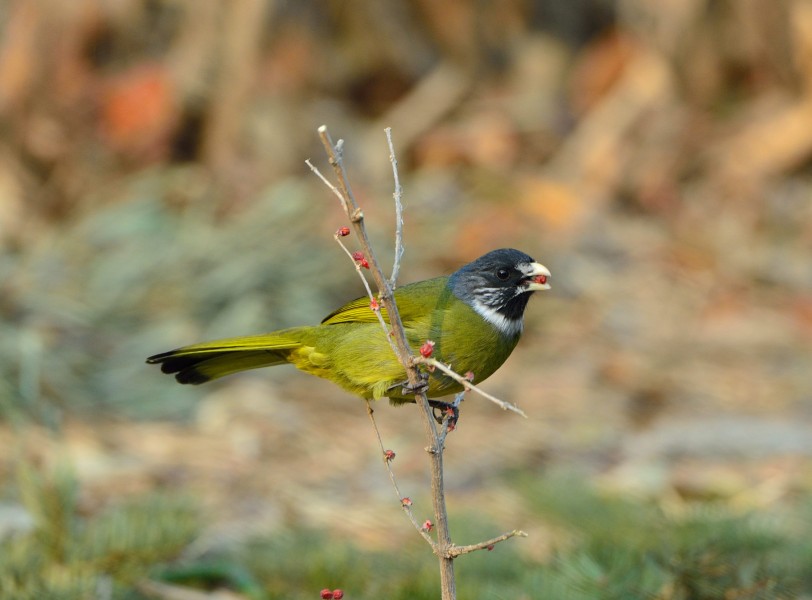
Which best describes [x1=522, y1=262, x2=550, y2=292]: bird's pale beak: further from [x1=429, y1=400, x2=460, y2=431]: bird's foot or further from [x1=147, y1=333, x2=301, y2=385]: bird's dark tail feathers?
[x1=147, y1=333, x2=301, y2=385]: bird's dark tail feathers

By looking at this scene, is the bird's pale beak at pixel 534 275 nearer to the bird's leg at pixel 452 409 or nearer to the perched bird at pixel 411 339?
the perched bird at pixel 411 339

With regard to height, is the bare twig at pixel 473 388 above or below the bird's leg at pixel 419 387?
below

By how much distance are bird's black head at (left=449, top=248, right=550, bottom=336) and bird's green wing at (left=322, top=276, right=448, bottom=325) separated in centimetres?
11

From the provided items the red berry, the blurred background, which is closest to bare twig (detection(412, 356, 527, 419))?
the red berry

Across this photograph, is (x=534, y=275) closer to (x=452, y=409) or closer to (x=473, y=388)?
(x=452, y=409)

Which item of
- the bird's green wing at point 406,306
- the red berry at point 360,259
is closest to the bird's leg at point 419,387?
the red berry at point 360,259

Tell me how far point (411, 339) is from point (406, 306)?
0.13 meters

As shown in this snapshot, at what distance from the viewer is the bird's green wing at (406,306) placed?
344cm

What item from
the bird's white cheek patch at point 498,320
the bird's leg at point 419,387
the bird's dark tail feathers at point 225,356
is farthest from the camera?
the bird's white cheek patch at point 498,320

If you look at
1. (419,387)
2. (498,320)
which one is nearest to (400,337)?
(419,387)

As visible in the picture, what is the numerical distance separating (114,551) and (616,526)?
1693 millimetres

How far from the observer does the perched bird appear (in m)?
3.17

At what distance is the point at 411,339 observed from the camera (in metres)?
3.38

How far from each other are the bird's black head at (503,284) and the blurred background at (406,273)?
0.76 meters
